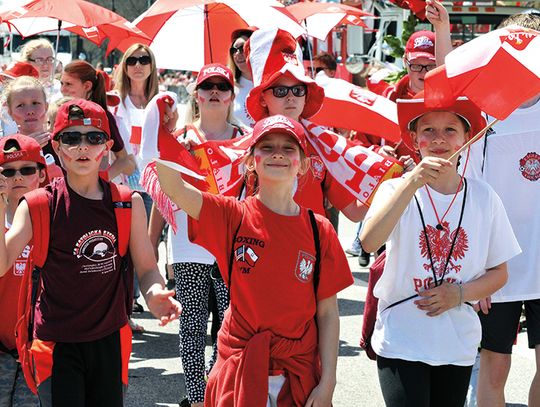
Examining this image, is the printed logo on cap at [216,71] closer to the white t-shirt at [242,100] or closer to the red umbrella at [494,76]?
the white t-shirt at [242,100]

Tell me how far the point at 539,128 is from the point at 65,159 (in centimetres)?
234

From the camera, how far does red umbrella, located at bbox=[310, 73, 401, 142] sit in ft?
19.3

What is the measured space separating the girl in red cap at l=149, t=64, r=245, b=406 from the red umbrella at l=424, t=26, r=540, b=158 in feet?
6.65

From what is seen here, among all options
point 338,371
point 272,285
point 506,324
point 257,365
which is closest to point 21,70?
point 338,371

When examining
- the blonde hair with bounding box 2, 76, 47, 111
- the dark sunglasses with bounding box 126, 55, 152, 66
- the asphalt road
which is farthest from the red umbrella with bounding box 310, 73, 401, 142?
the dark sunglasses with bounding box 126, 55, 152, 66

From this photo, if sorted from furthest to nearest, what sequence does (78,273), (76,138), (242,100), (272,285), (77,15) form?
(77,15) → (242,100) → (76,138) → (78,273) → (272,285)

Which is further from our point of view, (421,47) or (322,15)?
(322,15)

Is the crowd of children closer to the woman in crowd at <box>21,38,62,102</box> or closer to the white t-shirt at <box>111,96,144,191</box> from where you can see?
the white t-shirt at <box>111,96,144,191</box>

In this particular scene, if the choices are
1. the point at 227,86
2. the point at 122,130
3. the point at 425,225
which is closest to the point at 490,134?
the point at 425,225

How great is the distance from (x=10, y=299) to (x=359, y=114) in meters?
2.15

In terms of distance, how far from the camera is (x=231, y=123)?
6.42m

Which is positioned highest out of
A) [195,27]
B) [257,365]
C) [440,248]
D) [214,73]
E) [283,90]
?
[195,27]

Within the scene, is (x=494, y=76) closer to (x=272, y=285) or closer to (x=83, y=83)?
(x=272, y=285)

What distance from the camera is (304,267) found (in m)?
4.14
